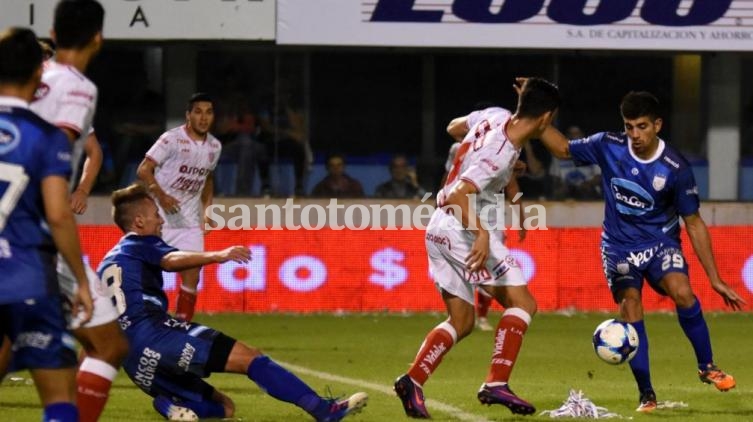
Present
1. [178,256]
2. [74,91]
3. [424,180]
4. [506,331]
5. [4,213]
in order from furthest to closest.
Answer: [424,180] < [506,331] < [178,256] < [74,91] < [4,213]

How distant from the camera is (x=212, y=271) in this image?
16.7 meters

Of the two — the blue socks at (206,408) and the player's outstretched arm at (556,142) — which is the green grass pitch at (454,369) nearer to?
the blue socks at (206,408)

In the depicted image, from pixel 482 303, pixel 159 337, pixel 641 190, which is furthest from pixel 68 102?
pixel 482 303

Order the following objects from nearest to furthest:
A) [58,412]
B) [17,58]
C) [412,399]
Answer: [17,58] < [58,412] < [412,399]

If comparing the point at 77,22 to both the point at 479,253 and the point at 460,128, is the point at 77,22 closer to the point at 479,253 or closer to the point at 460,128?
the point at 479,253

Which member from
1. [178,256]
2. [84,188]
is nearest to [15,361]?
[178,256]

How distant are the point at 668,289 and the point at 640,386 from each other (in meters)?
0.62

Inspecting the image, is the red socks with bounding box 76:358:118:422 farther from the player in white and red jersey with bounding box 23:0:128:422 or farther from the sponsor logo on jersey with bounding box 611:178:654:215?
the sponsor logo on jersey with bounding box 611:178:654:215

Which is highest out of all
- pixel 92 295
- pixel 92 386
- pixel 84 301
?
pixel 84 301

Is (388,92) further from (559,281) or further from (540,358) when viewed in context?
(540,358)

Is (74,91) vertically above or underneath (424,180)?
above

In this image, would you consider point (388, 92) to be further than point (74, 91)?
Yes

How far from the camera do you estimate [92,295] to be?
6.29m

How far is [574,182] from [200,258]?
41.1 feet
